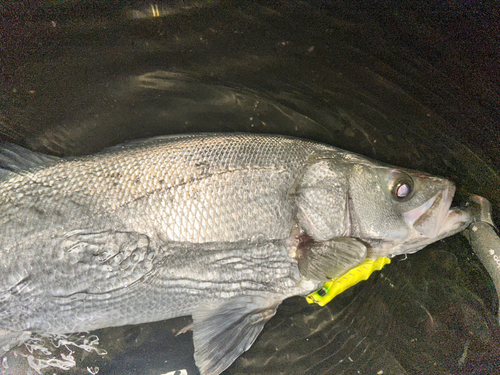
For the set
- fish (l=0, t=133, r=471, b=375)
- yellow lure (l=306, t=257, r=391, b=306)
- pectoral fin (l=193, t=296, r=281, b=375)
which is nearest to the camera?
fish (l=0, t=133, r=471, b=375)

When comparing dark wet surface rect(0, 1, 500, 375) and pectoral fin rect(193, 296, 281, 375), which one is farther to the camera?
dark wet surface rect(0, 1, 500, 375)

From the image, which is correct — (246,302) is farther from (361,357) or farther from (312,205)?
(361,357)

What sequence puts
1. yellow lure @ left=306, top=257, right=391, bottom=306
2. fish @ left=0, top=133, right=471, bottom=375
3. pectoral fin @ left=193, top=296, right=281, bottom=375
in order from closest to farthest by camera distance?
fish @ left=0, top=133, right=471, bottom=375 < pectoral fin @ left=193, top=296, right=281, bottom=375 < yellow lure @ left=306, top=257, right=391, bottom=306

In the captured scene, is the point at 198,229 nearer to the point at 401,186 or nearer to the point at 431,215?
the point at 401,186

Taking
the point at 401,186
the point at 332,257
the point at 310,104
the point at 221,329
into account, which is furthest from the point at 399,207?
the point at 221,329

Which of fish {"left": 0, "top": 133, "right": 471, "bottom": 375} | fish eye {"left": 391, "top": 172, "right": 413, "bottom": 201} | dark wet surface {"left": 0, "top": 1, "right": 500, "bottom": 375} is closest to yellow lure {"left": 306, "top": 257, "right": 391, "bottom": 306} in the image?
fish {"left": 0, "top": 133, "right": 471, "bottom": 375}

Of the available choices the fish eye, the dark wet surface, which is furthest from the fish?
the dark wet surface

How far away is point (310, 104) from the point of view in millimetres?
2111

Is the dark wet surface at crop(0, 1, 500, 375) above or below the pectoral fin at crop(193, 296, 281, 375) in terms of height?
above

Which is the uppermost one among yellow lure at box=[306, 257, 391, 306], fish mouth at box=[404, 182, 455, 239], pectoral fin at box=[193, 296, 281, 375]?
fish mouth at box=[404, 182, 455, 239]

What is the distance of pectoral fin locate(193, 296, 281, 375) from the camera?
5.32 ft

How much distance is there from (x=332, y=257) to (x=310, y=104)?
1.08 metres

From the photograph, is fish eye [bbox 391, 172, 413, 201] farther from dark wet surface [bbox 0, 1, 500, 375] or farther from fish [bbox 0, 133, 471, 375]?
dark wet surface [bbox 0, 1, 500, 375]

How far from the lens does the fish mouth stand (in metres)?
1.54
